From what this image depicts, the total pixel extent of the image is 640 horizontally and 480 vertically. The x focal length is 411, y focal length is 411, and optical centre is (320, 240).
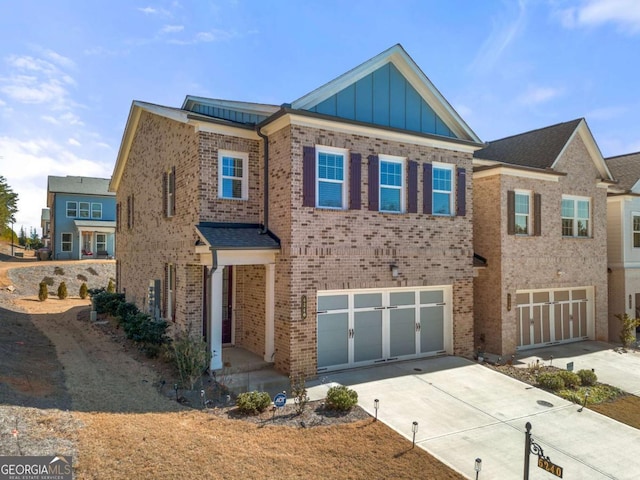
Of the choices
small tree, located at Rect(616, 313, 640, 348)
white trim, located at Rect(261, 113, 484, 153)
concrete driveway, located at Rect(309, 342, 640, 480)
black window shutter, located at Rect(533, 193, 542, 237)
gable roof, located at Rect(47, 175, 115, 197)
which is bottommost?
concrete driveway, located at Rect(309, 342, 640, 480)

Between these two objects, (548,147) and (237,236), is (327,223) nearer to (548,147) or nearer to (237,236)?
(237,236)

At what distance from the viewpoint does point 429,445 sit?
7.47m

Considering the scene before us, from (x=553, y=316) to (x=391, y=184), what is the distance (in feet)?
30.8

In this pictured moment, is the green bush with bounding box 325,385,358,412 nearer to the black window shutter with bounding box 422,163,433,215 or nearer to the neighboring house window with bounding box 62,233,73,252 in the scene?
the black window shutter with bounding box 422,163,433,215

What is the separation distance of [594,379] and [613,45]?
10.2 meters

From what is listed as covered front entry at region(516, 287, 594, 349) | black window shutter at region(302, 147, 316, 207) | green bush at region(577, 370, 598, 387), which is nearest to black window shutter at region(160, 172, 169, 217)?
black window shutter at region(302, 147, 316, 207)

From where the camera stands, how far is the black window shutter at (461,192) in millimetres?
13531

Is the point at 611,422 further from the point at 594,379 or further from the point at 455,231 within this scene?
the point at 455,231

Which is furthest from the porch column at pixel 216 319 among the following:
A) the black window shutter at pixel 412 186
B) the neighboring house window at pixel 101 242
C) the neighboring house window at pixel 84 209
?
the neighboring house window at pixel 84 209

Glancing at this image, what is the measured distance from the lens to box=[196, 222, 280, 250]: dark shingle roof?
10.5 metres

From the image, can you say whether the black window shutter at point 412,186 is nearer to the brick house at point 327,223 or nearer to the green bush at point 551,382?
the brick house at point 327,223

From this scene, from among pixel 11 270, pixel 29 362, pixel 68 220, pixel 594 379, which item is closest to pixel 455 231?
pixel 594 379

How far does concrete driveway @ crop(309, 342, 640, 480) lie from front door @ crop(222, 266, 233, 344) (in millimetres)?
4313

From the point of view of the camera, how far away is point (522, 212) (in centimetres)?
1525
